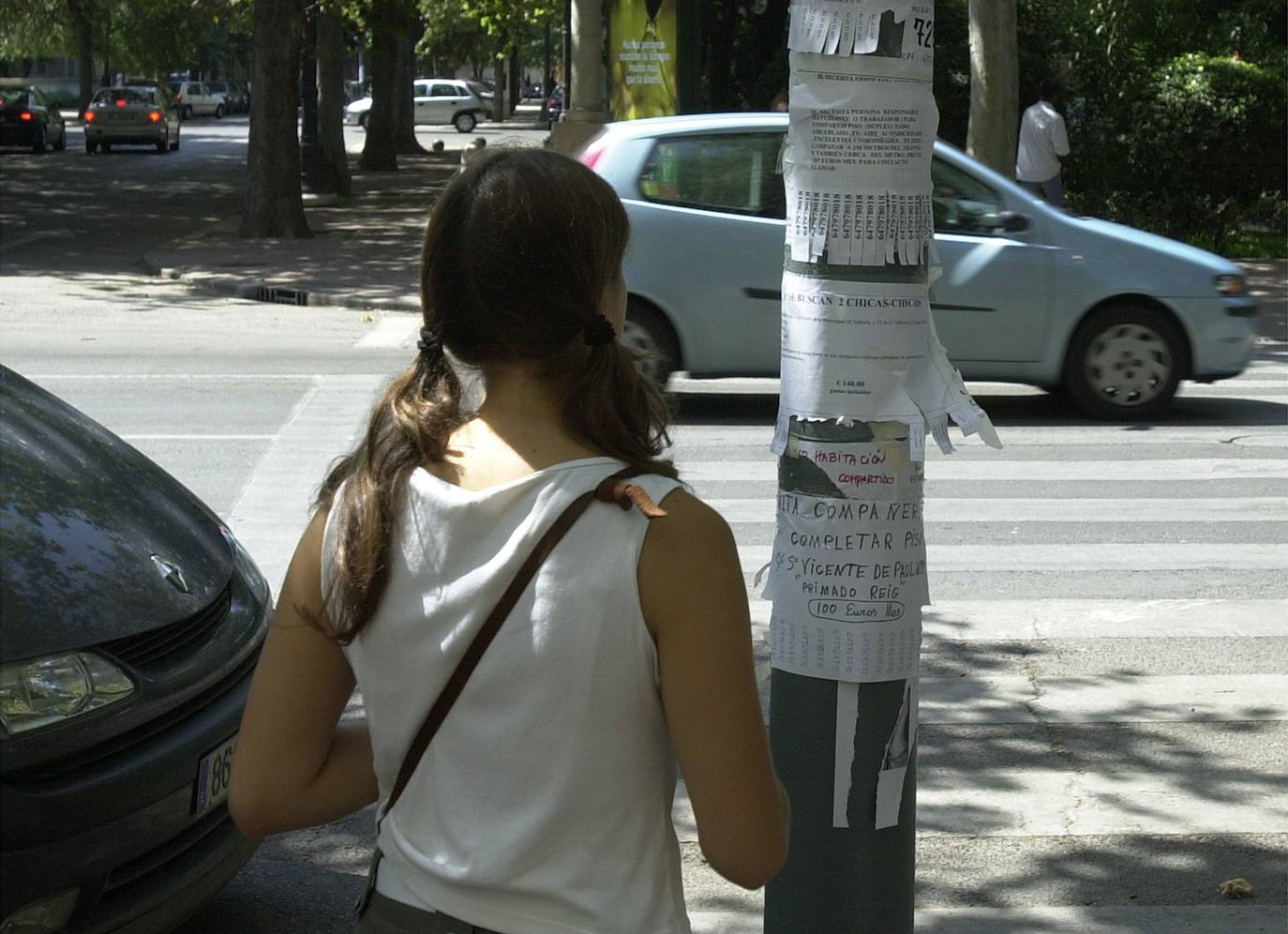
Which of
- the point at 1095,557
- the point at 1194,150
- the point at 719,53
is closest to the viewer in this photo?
the point at 1095,557

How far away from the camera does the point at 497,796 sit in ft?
6.16

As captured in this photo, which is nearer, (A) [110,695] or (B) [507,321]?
(B) [507,321]

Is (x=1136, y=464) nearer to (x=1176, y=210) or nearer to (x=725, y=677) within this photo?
(x=725, y=677)

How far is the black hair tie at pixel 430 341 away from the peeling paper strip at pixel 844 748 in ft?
4.65

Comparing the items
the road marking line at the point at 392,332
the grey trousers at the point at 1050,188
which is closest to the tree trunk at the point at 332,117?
the road marking line at the point at 392,332

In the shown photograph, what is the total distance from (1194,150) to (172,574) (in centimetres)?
1897

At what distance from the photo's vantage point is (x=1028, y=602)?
6816 mm

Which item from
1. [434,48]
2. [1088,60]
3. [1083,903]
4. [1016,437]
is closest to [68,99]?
[434,48]

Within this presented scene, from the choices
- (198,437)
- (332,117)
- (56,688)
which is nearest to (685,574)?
(56,688)

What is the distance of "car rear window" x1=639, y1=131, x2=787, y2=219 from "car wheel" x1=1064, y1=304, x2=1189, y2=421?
202cm

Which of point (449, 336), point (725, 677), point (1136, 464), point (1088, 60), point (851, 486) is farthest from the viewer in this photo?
point (1088, 60)

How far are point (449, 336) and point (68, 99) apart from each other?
83.4 meters

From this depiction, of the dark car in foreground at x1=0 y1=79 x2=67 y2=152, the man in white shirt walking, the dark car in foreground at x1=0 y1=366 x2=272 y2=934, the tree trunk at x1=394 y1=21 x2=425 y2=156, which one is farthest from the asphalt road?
the dark car in foreground at x1=0 y1=79 x2=67 y2=152

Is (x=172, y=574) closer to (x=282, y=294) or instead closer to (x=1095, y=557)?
(x=1095, y=557)
